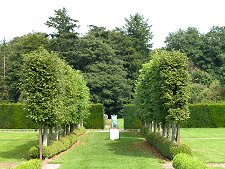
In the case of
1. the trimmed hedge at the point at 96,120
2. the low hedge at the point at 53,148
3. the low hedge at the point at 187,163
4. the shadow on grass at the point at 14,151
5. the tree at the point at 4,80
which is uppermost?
the tree at the point at 4,80

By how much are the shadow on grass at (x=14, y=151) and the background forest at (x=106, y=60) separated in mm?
29640

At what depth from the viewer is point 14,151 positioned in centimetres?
2625

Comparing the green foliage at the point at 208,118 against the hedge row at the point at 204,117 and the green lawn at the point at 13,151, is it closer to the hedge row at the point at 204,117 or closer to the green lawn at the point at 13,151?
the hedge row at the point at 204,117

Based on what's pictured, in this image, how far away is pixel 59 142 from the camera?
2594 centimetres

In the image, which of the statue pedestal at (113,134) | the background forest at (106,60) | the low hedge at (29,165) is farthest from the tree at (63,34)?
the low hedge at (29,165)

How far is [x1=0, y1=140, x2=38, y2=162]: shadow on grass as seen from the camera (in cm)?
2287

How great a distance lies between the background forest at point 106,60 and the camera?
2483 inches

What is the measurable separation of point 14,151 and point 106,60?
4045 centimetres

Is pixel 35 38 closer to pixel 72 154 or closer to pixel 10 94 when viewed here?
pixel 10 94

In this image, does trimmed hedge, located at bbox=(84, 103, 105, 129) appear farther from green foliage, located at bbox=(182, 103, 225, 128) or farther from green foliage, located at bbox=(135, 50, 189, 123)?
green foliage, located at bbox=(135, 50, 189, 123)

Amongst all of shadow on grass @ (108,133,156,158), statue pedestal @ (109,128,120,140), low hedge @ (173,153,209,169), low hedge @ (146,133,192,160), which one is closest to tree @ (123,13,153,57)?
statue pedestal @ (109,128,120,140)

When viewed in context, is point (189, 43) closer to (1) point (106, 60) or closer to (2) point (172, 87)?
(1) point (106, 60)

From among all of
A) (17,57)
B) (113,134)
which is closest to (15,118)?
(113,134)

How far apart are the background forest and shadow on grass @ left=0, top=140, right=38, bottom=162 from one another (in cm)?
2964
